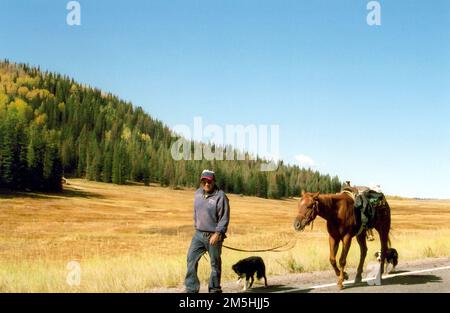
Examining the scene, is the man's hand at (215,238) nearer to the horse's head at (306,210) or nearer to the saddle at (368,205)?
the horse's head at (306,210)

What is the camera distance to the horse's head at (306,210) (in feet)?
31.6

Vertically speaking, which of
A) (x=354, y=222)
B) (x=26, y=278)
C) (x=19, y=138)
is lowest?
(x=26, y=278)

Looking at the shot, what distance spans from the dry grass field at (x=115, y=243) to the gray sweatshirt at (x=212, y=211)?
8.31ft

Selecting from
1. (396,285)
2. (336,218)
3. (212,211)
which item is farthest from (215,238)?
(396,285)

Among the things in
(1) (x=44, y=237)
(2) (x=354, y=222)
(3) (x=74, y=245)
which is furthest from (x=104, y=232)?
(2) (x=354, y=222)

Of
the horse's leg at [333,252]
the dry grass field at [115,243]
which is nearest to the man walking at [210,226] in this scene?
the dry grass field at [115,243]

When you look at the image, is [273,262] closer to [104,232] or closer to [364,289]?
[364,289]

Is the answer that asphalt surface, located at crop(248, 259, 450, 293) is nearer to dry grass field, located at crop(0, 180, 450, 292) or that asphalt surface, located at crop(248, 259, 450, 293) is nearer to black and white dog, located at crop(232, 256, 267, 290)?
black and white dog, located at crop(232, 256, 267, 290)

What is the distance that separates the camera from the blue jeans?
29.7ft

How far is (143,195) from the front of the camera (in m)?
124

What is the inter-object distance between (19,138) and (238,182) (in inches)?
2850

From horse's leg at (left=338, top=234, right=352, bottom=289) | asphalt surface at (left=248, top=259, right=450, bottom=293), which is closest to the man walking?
asphalt surface at (left=248, top=259, right=450, bottom=293)

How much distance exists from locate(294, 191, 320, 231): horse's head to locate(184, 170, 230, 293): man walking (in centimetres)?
149

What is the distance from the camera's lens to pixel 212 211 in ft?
29.8
